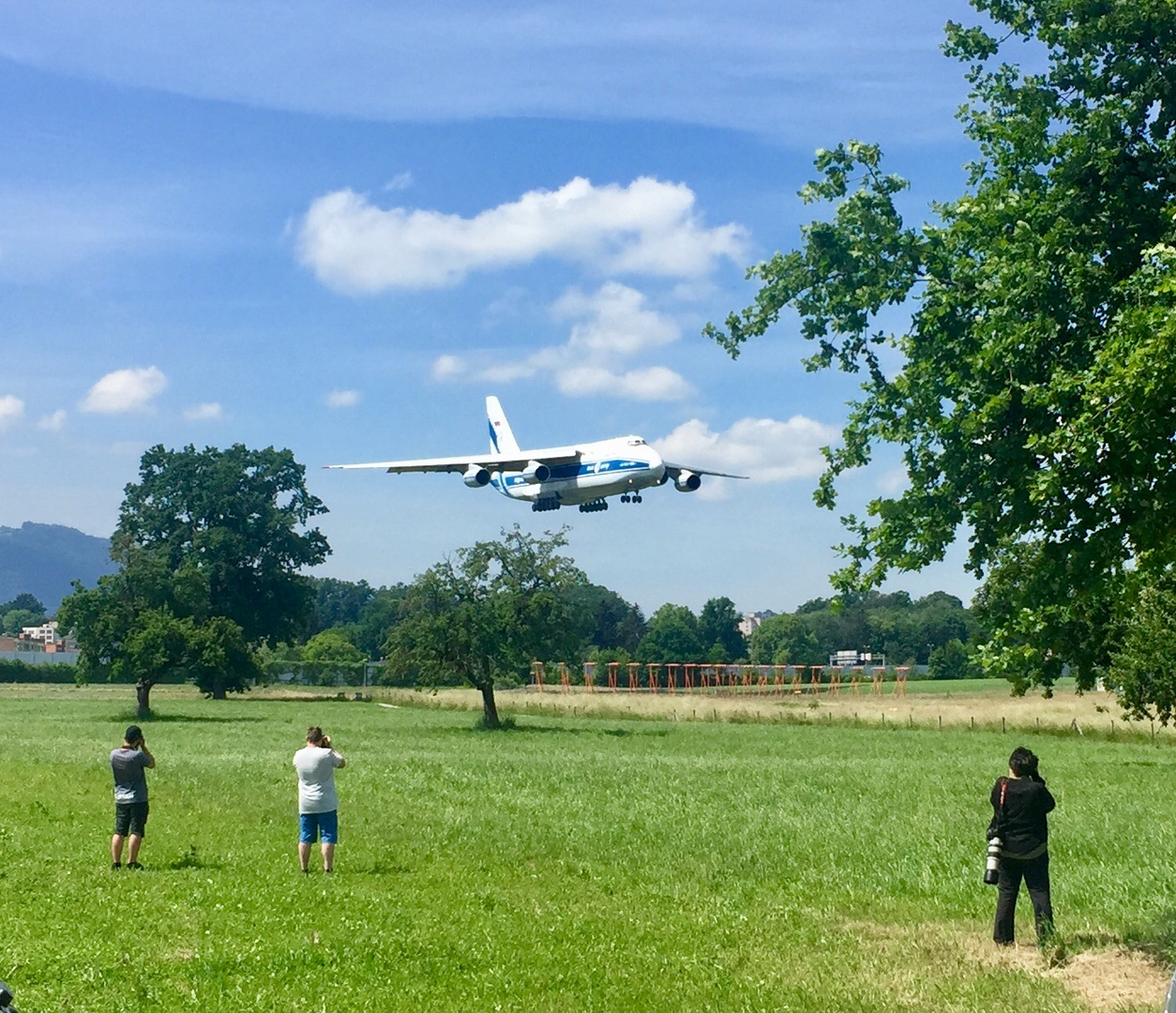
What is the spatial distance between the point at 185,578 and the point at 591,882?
221ft

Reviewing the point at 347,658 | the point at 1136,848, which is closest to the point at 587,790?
the point at 1136,848

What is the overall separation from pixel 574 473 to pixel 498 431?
110ft

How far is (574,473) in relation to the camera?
71.5m

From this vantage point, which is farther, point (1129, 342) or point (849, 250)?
point (849, 250)

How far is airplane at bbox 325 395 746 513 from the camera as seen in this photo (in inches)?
2726

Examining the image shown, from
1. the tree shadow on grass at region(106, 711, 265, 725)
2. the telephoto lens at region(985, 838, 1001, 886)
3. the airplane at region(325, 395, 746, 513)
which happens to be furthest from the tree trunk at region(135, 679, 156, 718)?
the telephoto lens at region(985, 838, 1001, 886)

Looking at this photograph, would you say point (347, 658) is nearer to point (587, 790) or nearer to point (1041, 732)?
point (1041, 732)

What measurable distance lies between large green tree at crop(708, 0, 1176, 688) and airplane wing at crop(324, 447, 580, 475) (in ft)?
181

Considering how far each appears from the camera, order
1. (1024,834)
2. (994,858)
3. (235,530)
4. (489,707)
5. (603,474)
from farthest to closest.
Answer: (235,530) → (603,474) → (489,707) → (994,858) → (1024,834)

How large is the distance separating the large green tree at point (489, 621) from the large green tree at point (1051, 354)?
1924 inches

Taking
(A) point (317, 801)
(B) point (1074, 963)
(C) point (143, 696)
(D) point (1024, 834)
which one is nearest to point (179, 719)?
(C) point (143, 696)

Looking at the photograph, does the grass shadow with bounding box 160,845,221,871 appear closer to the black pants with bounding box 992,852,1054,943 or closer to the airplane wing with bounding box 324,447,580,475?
the black pants with bounding box 992,852,1054,943

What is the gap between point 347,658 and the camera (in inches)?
6201

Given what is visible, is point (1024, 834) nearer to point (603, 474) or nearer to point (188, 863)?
point (188, 863)
